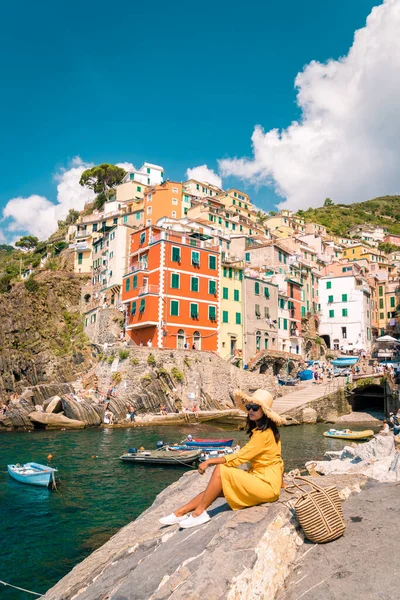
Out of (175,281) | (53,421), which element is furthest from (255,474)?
(175,281)

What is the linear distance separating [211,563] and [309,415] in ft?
117

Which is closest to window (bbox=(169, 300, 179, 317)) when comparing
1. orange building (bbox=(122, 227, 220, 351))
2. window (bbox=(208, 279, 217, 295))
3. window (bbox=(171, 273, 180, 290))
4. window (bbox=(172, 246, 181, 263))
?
orange building (bbox=(122, 227, 220, 351))

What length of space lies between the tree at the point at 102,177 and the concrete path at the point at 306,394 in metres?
62.9

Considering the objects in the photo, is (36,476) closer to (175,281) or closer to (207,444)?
(207,444)

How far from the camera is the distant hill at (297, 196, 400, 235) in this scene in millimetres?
127125

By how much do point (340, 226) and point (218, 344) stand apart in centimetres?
9427

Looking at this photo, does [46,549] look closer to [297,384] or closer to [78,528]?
[78,528]

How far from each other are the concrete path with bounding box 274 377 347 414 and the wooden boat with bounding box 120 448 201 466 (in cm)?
1771

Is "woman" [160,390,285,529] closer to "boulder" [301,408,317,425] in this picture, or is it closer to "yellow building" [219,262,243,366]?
"boulder" [301,408,317,425]

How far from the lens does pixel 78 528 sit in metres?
13.2

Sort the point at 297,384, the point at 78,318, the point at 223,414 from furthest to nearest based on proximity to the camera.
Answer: the point at 78,318 → the point at 297,384 → the point at 223,414

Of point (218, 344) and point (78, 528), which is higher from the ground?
point (218, 344)

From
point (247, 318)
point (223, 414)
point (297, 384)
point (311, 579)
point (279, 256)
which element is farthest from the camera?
point (279, 256)

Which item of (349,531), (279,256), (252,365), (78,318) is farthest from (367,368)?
(349,531)
